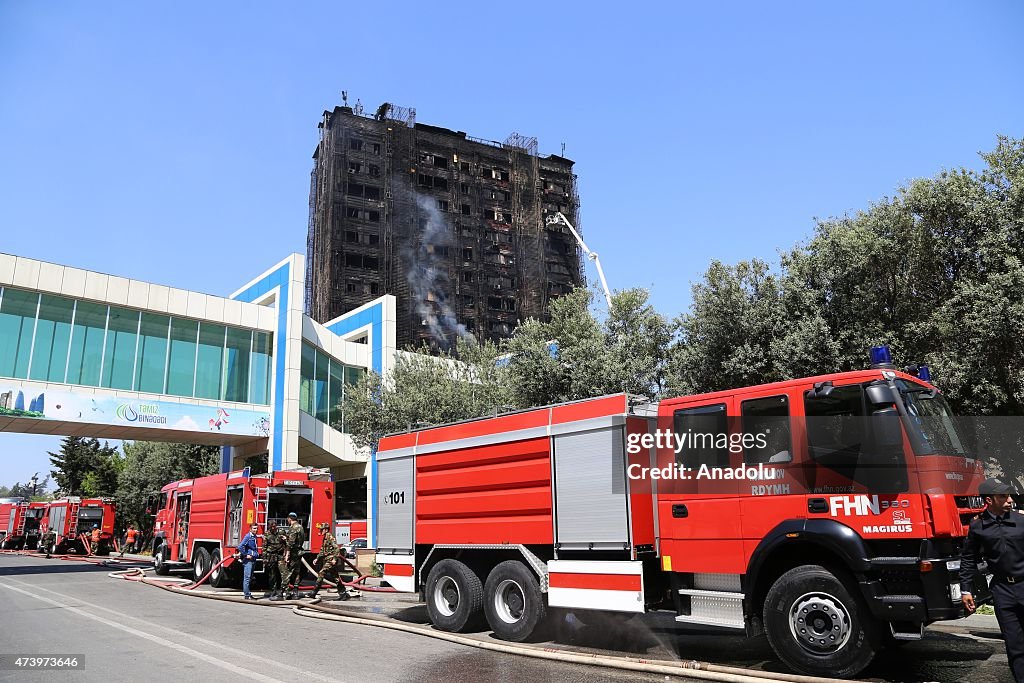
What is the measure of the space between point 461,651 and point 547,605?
4.10 feet

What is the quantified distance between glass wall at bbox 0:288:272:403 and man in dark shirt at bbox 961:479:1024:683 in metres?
28.9

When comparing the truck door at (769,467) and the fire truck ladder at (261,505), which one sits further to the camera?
the fire truck ladder at (261,505)

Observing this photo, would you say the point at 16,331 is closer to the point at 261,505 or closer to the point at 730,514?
the point at 261,505

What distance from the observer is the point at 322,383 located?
35.9 meters

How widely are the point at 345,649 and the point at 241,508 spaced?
1010 centimetres

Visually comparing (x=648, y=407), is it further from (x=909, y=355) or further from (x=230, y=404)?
(x=230, y=404)

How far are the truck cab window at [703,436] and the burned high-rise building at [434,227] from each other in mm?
63460

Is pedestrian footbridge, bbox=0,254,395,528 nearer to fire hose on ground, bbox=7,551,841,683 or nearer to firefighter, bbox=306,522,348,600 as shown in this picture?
firefighter, bbox=306,522,348,600

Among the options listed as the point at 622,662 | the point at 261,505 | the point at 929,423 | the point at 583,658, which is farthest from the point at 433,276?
the point at 929,423

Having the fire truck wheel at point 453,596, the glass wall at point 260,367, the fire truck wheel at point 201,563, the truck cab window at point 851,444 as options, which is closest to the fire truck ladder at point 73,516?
the glass wall at point 260,367

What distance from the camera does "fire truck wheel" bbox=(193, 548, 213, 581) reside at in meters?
19.2

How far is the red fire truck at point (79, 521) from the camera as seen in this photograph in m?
36.5

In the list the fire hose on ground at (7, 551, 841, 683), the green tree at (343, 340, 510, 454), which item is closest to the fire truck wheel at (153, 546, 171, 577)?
the green tree at (343, 340, 510, 454)

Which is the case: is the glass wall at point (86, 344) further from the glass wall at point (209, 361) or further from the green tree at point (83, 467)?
the green tree at point (83, 467)
